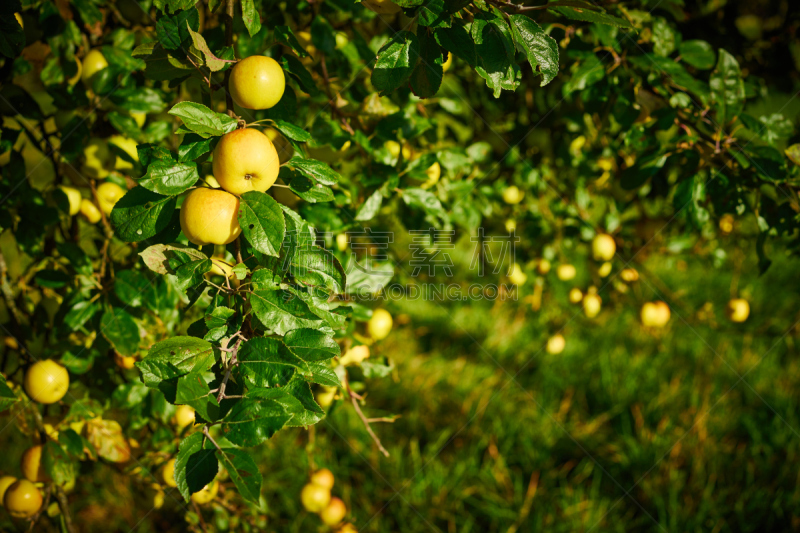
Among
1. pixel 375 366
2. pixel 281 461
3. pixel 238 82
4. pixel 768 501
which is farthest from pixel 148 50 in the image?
pixel 768 501

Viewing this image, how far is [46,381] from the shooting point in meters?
1.00

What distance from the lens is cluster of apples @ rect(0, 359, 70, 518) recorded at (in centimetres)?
100

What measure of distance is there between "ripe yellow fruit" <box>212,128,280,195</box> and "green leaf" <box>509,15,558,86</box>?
37cm

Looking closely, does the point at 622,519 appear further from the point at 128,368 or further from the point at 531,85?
the point at 128,368

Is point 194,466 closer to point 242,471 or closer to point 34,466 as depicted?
point 242,471

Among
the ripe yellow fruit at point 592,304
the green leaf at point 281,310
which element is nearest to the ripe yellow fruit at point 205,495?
the green leaf at point 281,310

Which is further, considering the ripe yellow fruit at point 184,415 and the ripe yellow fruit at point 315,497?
the ripe yellow fruit at point 315,497

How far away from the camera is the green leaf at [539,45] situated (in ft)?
2.14

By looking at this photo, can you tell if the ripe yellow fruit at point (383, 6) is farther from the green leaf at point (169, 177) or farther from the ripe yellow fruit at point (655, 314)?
the ripe yellow fruit at point (655, 314)

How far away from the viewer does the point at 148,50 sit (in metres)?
0.68

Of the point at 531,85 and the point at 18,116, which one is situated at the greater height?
the point at 18,116

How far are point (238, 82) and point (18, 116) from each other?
62 cm

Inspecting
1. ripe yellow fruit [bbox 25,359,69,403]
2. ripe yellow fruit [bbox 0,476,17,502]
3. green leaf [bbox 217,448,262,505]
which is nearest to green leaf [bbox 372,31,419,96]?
green leaf [bbox 217,448,262,505]

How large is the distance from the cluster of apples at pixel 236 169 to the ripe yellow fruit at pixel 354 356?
0.52 metres
